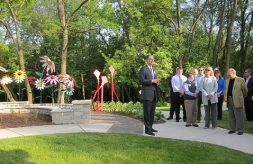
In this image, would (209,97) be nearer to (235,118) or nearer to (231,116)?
(231,116)

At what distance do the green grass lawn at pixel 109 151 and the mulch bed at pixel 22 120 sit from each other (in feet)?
8.66

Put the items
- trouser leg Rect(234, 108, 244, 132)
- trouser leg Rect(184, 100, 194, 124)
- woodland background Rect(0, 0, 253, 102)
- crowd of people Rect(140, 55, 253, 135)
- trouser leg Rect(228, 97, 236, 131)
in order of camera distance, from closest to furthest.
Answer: crowd of people Rect(140, 55, 253, 135) < trouser leg Rect(234, 108, 244, 132) < trouser leg Rect(228, 97, 236, 131) < trouser leg Rect(184, 100, 194, 124) < woodland background Rect(0, 0, 253, 102)

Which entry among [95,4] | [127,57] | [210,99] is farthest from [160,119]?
[127,57]

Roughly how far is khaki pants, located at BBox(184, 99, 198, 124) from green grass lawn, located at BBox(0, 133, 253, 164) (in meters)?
3.09

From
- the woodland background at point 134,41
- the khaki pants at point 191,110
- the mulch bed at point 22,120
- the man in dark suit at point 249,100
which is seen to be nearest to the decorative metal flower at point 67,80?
the mulch bed at point 22,120

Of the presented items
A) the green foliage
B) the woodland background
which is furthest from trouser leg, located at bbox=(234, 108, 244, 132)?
the woodland background

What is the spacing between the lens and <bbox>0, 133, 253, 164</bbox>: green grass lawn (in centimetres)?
716

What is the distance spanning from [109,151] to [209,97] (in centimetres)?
462

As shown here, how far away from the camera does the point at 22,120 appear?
12078mm

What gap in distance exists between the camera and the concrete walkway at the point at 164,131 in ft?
30.7

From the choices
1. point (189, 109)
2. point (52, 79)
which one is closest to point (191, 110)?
point (189, 109)

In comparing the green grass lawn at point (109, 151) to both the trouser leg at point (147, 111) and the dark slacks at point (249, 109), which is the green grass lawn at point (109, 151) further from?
the dark slacks at point (249, 109)

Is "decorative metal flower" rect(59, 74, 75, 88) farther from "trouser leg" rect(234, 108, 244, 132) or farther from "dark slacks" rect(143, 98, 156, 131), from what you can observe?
"trouser leg" rect(234, 108, 244, 132)

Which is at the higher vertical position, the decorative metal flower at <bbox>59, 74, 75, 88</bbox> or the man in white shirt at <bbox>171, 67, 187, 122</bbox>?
the decorative metal flower at <bbox>59, 74, 75, 88</bbox>
